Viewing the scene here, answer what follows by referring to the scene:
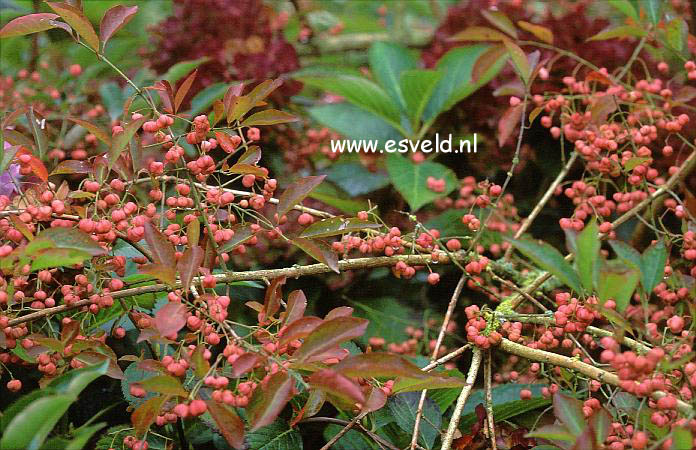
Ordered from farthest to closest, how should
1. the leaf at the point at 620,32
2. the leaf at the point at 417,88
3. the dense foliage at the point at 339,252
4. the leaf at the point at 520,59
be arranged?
1. the leaf at the point at 417,88
2. the leaf at the point at 620,32
3. the leaf at the point at 520,59
4. the dense foliage at the point at 339,252

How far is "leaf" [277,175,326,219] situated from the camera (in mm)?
657

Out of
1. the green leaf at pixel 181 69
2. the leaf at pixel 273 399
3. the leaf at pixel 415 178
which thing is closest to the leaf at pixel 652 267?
the leaf at pixel 273 399

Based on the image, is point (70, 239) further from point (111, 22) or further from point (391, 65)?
point (391, 65)

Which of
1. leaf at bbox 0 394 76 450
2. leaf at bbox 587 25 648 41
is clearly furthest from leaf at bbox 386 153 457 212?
leaf at bbox 0 394 76 450

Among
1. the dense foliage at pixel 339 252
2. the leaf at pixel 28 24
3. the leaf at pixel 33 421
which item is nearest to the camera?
the leaf at pixel 33 421

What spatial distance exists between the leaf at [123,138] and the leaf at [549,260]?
291 millimetres

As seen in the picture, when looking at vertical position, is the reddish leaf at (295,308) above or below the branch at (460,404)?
above

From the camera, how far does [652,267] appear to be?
22.9 inches

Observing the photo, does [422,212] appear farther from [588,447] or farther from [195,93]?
[588,447]

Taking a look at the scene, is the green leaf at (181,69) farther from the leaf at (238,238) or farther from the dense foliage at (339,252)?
the leaf at (238,238)

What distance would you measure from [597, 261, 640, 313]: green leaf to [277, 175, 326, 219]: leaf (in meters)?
0.25

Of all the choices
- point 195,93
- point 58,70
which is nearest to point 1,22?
point 58,70

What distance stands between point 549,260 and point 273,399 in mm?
208

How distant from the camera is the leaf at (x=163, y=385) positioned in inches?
19.8
